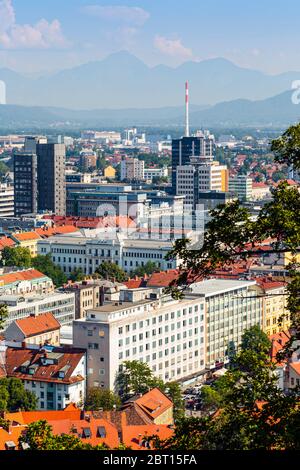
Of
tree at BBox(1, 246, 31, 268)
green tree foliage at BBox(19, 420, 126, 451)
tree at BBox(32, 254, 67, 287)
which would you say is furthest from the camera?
tree at BBox(1, 246, 31, 268)

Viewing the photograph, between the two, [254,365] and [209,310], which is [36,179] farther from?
[254,365]

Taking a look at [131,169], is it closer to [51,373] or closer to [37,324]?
[37,324]

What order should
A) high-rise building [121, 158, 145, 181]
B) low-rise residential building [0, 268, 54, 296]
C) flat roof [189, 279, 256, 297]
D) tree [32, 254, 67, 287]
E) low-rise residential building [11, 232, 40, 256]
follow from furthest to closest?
1. high-rise building [121, 158, 145, 181]
2. low-rise residential building [11, 232, 40, 256]
3. tree [32, 254, 67, 287]
4. low-rise residential building [0, 268, 54, 296]
5. flat roof [189, 279, 256, 297]

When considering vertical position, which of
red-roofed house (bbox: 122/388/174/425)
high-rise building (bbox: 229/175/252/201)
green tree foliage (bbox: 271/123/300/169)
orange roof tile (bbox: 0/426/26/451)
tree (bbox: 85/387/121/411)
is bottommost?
tree (bbox: 85/387/121/411)

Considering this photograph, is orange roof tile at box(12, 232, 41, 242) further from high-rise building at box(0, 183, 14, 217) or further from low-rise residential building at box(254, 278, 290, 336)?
high-rise building at box(0, 183, 14, 217)

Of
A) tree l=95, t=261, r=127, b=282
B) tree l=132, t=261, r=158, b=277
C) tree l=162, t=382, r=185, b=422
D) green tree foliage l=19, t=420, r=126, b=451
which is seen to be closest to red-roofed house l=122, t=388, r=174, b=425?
tree l=162, t=382, r=185, b=422

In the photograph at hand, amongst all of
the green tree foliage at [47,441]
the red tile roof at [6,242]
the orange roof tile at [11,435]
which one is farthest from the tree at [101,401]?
the red tile roof at [6,242]
